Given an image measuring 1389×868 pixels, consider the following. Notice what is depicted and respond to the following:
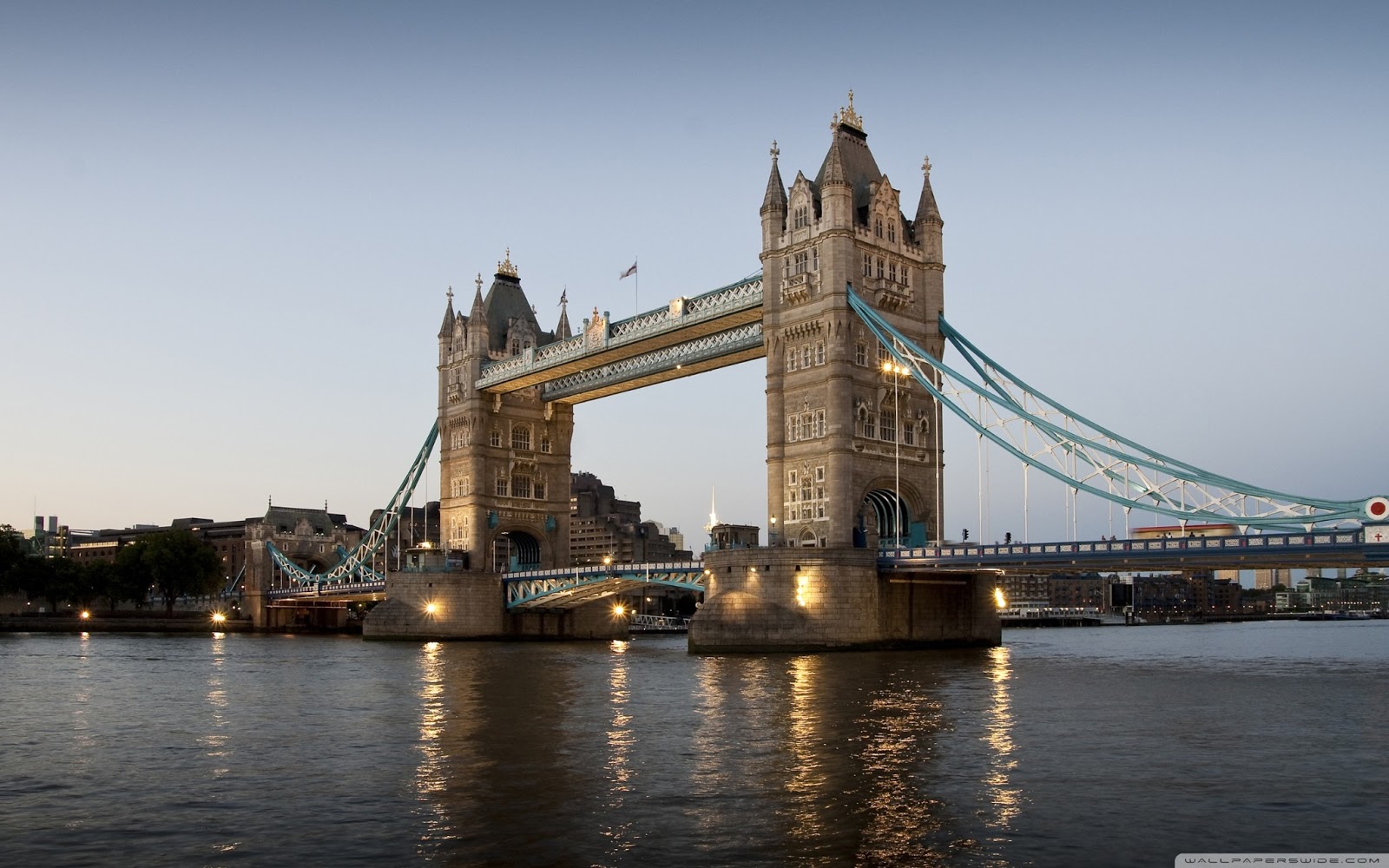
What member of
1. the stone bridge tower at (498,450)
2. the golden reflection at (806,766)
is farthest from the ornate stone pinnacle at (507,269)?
the golden reflection at (806,766)

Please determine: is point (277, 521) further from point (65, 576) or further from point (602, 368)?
point (602, 368)

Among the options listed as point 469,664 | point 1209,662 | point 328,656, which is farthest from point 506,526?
point 1209,662

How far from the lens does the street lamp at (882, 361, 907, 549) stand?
211 ft

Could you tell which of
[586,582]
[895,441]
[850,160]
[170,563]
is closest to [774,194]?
[850,160]

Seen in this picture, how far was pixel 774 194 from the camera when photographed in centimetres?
6881

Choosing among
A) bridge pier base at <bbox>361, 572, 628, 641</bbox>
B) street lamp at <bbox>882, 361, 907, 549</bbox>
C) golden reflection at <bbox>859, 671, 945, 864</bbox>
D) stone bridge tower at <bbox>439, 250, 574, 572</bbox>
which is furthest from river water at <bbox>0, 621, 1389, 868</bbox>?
stone bridge tower at <bbox>439, 250, 574, 572</bbox>

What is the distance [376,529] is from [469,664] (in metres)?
53.2

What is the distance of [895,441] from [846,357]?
576 centimetres

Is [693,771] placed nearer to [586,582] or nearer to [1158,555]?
[1158,555]

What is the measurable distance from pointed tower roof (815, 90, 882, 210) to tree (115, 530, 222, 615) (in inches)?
3393

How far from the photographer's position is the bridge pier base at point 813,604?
195 ft


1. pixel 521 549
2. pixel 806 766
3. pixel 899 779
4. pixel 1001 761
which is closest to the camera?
pixel 899 779

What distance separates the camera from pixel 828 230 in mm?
64688

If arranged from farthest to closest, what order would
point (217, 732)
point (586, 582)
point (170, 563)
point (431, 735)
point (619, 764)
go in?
point (170, 563), point (586, 582), point (217, 732), point (431, 735), point (619, 764)
